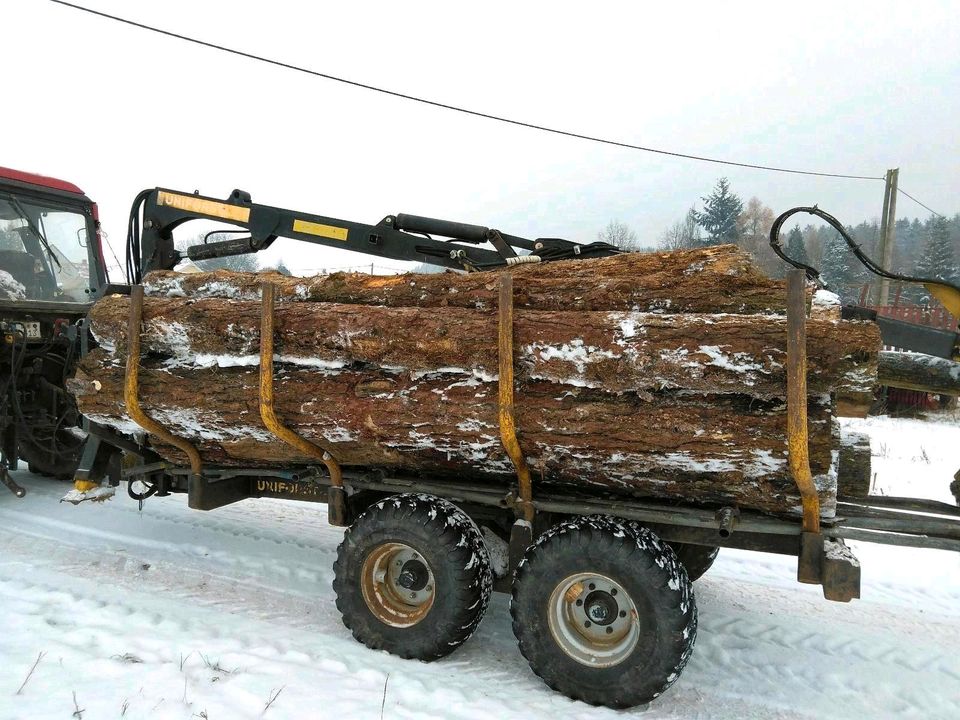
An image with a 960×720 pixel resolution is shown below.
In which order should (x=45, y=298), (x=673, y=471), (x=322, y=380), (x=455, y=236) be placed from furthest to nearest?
(x=45, y=298) → (x=455, y=236) → (x=322, y=380) → (x=673, y=471)

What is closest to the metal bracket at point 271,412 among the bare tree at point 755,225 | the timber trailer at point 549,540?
the timber trailer at point 549,540

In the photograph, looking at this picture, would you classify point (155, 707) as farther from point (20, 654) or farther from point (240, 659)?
point (20, 654)

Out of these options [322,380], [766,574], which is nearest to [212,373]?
[322,380]

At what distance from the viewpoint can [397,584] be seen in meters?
3.83

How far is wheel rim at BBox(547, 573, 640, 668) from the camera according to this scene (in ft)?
10.7

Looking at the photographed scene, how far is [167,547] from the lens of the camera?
532 centimetres

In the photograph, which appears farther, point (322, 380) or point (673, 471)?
point (322, 380)

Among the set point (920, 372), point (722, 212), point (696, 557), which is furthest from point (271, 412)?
point (722, 212)

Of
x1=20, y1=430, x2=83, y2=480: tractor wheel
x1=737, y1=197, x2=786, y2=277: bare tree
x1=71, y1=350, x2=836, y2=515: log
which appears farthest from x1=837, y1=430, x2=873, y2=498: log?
x1=737, y1=197, x2=786, y2=277: bare tree

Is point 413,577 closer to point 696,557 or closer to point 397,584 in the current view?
point 397,584

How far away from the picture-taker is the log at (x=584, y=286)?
3.19m

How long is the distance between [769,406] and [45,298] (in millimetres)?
7006

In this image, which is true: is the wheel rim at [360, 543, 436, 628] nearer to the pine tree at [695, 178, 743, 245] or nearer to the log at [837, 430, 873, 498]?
the log at [837, 430, 873, 498]

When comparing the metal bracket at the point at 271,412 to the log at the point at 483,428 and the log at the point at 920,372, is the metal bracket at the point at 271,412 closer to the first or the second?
the log at the point at 483,428
